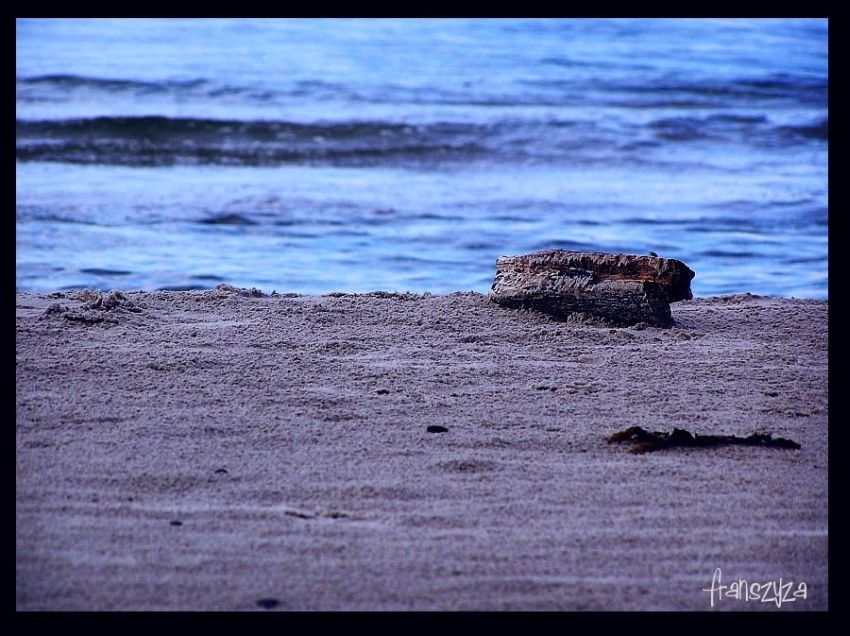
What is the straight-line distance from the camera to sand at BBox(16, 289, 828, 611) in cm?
205

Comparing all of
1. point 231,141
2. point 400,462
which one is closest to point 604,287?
point 400,462

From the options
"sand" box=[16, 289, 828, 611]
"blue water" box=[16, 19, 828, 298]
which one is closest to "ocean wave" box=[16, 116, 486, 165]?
"blue water" box=[16, 19, 828, 298]

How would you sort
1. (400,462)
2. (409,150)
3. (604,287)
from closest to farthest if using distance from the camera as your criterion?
(400,462), (604,287), (409,150)

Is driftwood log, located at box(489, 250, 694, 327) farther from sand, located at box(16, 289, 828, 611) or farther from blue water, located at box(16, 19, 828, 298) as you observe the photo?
blue water, located at box(16, 19, 828, 298)

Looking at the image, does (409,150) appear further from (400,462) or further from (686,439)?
(400,462)

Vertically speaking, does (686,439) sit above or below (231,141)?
below

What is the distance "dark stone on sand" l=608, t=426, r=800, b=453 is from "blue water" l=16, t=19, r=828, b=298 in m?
3.44

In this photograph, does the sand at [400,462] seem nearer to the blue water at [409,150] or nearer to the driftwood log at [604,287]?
the driftwood log at [604,287]

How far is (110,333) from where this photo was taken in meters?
3.80

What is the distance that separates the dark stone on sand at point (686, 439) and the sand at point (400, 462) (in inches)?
1.7

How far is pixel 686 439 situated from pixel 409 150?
1028 centimetres

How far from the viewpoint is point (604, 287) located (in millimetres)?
4145

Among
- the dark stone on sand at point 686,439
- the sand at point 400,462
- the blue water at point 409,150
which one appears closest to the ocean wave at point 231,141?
the blue water at point 409,150
